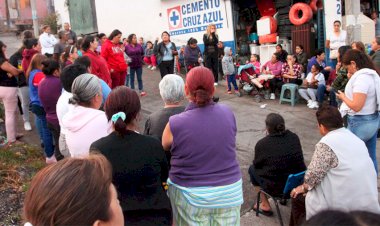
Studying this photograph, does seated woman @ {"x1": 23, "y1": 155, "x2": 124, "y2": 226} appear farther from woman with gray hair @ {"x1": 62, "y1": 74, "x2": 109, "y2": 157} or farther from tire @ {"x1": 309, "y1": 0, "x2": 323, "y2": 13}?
tire @ {"x1": 309, "y1": 0, "x2": 323, "y2": 13}

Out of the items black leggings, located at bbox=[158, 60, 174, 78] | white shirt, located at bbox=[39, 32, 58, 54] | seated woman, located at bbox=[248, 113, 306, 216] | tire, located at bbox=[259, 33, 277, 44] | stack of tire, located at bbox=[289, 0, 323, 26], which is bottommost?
seated woman, located at bbox=[248, 113, 306, 216]

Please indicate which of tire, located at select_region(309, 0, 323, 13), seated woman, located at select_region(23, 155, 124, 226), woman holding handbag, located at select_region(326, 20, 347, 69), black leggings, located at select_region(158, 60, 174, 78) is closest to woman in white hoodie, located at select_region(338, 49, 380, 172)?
seated woman, located at select_region(23, 155, 124, 226)

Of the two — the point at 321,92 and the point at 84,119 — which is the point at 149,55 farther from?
the point at 84,119

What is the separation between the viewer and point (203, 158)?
259 centimetres

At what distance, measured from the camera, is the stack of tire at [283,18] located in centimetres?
1123

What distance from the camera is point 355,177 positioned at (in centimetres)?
274

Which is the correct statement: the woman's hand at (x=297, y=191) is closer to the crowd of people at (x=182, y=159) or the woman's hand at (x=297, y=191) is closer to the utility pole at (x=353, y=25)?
the crowd of people at (x=182, y=159)

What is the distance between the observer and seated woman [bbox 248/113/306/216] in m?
3.57

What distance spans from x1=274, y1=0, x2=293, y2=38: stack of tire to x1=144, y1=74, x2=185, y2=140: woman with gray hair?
9.00 metres

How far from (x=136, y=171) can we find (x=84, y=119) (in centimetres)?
86

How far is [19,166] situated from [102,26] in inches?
529

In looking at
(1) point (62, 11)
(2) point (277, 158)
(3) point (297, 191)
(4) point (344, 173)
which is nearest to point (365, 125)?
(2) point (277, 158)

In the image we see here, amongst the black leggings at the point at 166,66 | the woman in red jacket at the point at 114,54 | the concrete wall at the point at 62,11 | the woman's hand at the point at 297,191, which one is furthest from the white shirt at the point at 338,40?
the concrete wall at the point at 62,11

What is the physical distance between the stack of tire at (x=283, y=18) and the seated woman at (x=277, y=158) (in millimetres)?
8177
